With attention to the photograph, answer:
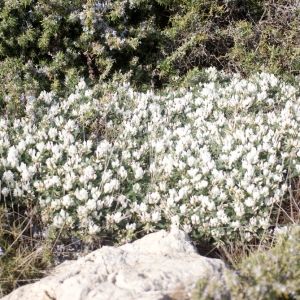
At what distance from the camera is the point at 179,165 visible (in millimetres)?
3648

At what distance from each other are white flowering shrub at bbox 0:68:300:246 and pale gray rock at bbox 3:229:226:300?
28 cm

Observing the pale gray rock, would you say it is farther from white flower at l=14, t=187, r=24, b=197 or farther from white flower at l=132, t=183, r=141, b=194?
white flower at l=14, t=187, r=24, b=197

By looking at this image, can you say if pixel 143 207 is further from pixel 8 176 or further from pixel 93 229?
pixel 8 176

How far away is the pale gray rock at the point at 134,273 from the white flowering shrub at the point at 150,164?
11.0 inches

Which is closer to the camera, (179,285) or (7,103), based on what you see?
(179,285)

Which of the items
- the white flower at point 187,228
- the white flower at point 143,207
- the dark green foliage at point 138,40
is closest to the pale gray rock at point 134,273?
the white flower at point 187,228

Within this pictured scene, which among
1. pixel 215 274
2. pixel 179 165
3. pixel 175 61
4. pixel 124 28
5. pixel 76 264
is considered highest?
pixel 124 28

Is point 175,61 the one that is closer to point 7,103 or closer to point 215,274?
point 7,103

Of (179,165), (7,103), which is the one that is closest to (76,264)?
(179,165)

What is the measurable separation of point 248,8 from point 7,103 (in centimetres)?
318

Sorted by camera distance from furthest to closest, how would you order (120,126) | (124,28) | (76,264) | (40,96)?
(124,28), (40,96), (120,126), (76,264)

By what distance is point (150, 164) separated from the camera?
12.5ft

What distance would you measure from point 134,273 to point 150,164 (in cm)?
129

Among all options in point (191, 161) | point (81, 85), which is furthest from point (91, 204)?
point (81, 85)
